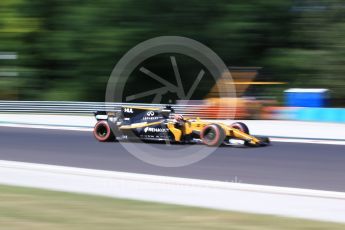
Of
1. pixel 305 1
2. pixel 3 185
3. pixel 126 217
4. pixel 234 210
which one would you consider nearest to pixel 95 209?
pixel 126 217

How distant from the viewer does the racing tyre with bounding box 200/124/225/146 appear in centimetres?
1157

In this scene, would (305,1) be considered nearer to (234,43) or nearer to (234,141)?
(234,43)

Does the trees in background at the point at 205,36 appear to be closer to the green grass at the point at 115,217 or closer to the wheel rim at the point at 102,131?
the wheel rim at the point at 102,131

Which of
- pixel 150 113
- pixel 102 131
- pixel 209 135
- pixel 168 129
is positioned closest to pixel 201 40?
pixel 102 131

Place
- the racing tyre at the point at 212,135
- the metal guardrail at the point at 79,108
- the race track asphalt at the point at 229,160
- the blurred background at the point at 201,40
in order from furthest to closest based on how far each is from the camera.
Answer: the blurred background at the point at 201,40 < the metal guardrail at the point at 79,108 < the racing tyre at the point at 212,135 < the race track asphalt at the point at 229,160

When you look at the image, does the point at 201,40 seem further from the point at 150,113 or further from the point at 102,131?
the point at 150,113

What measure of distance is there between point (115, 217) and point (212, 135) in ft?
19.8

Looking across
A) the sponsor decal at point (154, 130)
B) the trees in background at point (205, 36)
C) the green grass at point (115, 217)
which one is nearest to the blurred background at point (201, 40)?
the trees in background at point (205, 36)

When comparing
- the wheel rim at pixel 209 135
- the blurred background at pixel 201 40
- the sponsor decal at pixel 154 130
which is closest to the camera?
the wheel rim at pixel 209 135

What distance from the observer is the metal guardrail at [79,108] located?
1961 cm

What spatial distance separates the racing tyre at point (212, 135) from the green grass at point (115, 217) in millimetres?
4993

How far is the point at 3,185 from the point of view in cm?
779

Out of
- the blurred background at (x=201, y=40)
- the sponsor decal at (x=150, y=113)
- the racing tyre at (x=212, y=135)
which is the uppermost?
the blurred background at (x=201, y=40)

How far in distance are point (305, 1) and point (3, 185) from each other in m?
20.4
